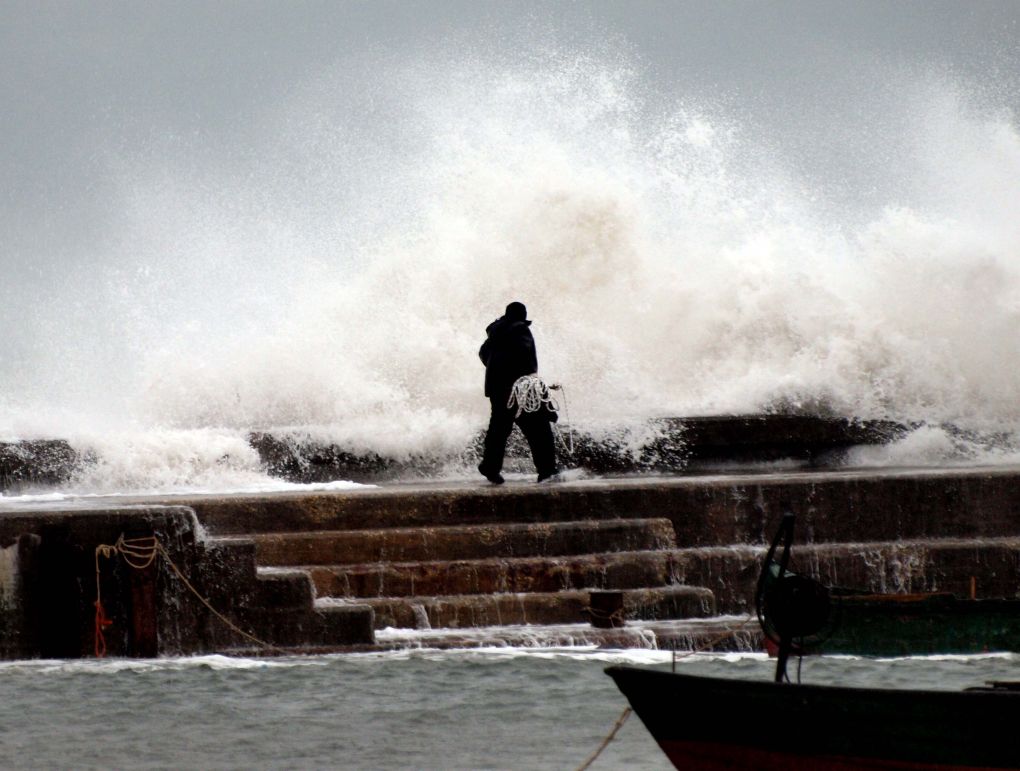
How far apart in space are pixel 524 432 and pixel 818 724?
24.3 feet

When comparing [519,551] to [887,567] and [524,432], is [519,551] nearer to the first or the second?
[524,432]

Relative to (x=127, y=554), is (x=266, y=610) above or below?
below

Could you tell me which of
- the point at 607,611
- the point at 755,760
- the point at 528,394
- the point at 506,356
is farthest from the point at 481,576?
the point at 755,760

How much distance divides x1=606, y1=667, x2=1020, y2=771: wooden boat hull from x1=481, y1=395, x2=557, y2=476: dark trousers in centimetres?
681

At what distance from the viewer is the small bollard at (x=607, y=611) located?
10.8 m

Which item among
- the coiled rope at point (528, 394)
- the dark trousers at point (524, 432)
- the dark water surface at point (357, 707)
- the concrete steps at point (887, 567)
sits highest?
the coiled rope at point (528, 394)

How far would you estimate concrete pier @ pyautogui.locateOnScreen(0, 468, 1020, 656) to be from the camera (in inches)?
419

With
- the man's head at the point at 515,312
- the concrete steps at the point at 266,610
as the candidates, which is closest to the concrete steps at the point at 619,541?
the concrete steps at the point at 266,610

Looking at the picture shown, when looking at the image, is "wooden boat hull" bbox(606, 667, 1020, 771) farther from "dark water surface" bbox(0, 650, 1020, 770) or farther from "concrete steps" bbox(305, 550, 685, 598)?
"concrete steps" bbox(305, 550, 685, 598)

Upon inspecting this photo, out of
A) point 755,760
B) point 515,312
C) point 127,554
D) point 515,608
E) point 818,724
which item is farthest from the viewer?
point 515,312

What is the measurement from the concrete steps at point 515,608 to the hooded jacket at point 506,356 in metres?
2.75

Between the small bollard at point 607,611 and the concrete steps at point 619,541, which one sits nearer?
the small bollard at point 607,611

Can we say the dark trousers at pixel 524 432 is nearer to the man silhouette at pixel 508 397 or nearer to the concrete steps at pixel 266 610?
the man silhouette at pixel 508 397

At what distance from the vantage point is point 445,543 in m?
11.7
